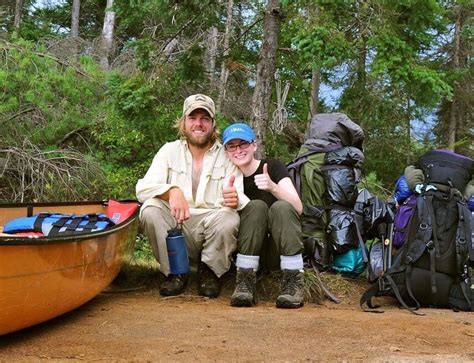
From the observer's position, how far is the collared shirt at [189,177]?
4332mm

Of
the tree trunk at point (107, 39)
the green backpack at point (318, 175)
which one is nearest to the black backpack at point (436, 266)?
the green backpack at point (318, 175)

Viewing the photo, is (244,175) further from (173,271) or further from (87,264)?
(87,264)

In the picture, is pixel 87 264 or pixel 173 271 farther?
pixel 173 271

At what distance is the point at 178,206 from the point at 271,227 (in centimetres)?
79

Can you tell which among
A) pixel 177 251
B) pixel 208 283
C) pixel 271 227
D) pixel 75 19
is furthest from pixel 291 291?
pixel 75 19

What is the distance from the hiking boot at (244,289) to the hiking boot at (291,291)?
24 cm

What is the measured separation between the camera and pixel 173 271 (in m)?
4.31

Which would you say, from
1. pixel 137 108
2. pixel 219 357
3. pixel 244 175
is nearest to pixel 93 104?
pixel 137 108

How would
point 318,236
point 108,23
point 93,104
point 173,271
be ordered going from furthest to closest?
point 108,23, point 93,104, point 318,236, point 173,271

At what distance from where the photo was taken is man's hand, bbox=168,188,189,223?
4.02m

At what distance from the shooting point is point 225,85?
33.9ft

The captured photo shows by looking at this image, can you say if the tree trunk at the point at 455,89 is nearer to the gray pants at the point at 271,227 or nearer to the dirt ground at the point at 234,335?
the dirt ground at the point at 234,335

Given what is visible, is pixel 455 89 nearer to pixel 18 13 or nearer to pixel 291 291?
pixel 291 291

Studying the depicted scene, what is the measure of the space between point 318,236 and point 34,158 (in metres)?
4.87
